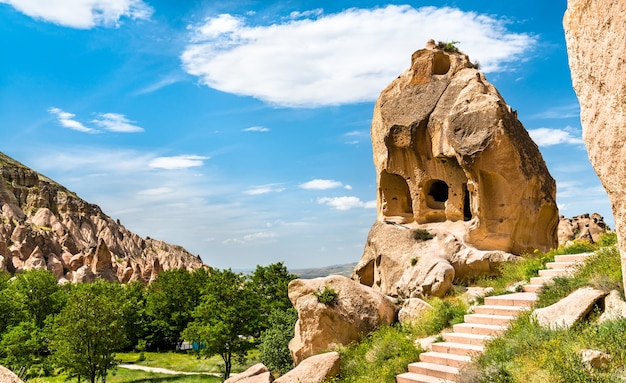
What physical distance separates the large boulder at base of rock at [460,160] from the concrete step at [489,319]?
33.4 feet

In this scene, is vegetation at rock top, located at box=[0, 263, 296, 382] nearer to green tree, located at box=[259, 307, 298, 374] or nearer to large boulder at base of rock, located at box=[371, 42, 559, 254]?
green tree, located at box=[259, 307, 298, 374]

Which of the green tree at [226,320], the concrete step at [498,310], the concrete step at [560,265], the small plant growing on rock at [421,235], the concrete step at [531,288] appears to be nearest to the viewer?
the concrete step at [498,310]

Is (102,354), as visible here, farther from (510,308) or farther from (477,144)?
(510,308)

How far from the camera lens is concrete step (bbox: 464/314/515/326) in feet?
44.2

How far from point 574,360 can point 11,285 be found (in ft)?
181

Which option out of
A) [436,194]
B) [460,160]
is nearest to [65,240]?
[436,194]

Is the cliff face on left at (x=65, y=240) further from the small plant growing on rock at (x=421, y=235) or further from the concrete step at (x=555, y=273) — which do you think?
the concrete step at (x=555, y=273)

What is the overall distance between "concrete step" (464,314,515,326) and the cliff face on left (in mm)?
68153

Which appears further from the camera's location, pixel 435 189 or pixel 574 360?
pixel 435 189

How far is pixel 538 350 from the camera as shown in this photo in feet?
32.2

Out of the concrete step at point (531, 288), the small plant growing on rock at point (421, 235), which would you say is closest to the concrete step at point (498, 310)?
the concrete step at point (531, 288)

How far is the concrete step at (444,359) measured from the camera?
12695 mm

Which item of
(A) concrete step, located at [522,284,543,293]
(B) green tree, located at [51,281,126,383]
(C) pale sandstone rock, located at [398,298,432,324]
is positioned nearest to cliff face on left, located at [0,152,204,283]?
(B) green tree, located at [51,281,126,383]

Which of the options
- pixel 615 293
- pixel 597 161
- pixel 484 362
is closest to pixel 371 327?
pixel 484 362
